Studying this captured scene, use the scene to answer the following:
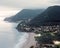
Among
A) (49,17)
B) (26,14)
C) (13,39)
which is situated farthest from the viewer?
(26,14)

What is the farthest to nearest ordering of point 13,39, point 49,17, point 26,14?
1. point 26,14
2. point 49,17
3. point 13,39

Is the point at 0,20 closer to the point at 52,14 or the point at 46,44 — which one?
the point at 52,14

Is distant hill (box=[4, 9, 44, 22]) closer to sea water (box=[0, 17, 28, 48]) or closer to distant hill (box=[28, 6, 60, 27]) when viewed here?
distant hill (box=[28, 6, 60, 27])

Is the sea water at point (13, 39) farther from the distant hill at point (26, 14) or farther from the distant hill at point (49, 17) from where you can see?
the distant hill at point (26, 14)

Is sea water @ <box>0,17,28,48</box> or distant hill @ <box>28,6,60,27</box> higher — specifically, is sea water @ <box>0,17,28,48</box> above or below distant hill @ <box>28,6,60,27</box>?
below

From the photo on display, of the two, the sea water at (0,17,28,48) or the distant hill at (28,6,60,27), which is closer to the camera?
the sea water at (0,17,28,48)

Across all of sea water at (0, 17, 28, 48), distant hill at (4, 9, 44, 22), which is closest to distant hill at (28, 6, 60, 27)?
distant hill at (4, 9, 44, 22)

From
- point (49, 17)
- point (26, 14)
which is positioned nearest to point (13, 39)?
→ point (49, 17)

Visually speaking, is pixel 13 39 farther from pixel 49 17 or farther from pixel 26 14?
pixel 26 14

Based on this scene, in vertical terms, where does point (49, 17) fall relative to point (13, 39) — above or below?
above
